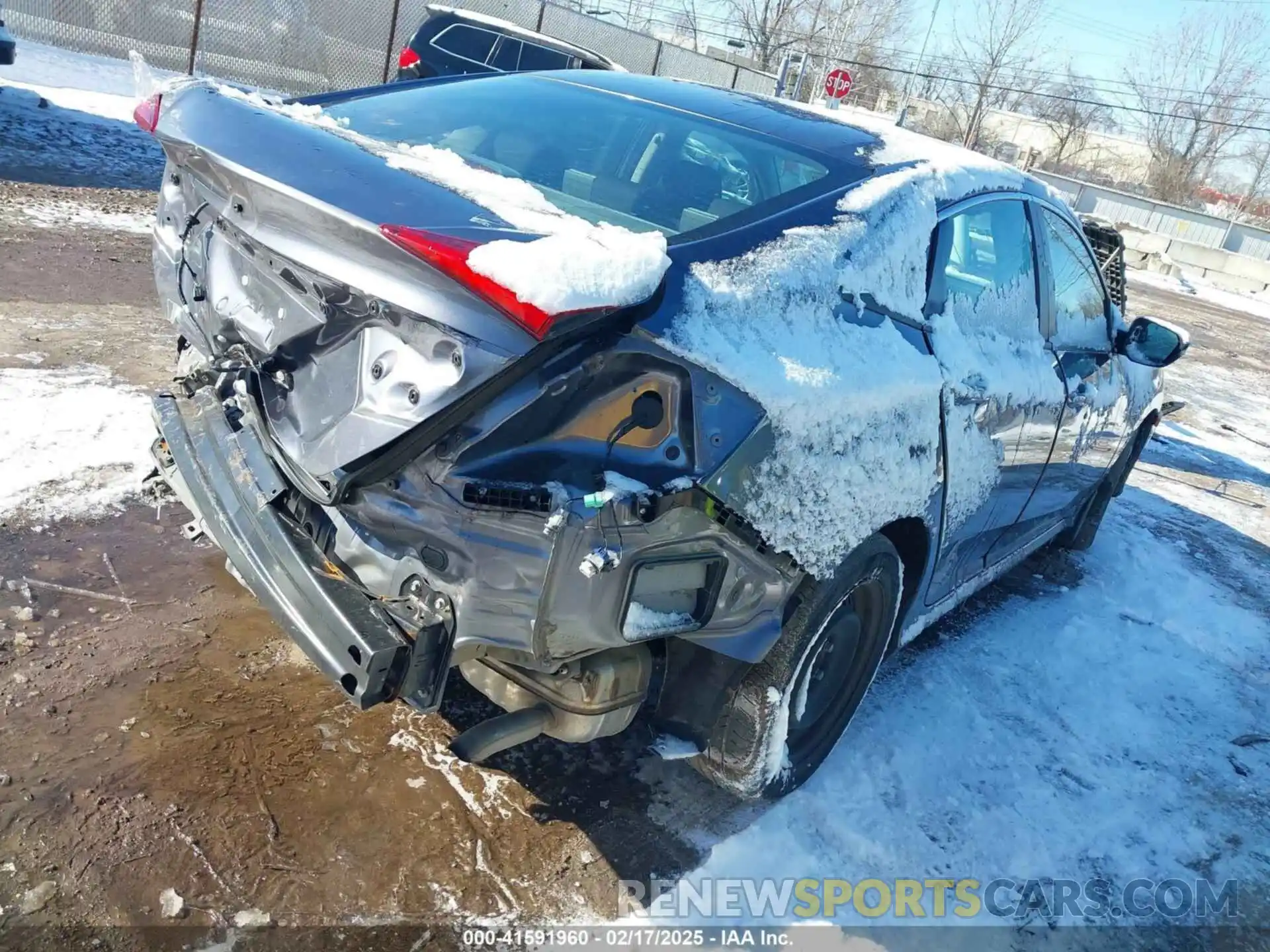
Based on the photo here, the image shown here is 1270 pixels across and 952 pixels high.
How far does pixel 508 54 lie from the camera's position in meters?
13.5

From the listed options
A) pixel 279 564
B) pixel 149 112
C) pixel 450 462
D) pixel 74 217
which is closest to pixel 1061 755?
Result: pixel 450 462

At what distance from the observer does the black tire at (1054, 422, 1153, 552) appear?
5699 mm

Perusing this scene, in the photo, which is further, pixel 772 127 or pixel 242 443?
pixel 772 127

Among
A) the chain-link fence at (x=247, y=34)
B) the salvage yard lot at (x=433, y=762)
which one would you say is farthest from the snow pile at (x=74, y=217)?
the chain-link fence at (x=247, y=34)

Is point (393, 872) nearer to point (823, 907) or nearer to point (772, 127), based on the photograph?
point (823, 907)

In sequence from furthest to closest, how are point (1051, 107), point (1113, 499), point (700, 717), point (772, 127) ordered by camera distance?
point (1051, 107) → point (1113, 499) → point (772, 127) → point (700, 717)

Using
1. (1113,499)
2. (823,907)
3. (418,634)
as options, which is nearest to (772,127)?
(418,634)

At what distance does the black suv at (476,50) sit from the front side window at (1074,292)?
9.68 metres

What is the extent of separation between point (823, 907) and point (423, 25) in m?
12.9

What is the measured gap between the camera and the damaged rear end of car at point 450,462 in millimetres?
2035

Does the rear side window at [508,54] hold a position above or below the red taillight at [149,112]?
above

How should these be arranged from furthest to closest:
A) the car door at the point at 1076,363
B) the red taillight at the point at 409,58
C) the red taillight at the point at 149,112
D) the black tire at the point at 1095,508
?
1. the red taillight at the point at 409,58
2. the black tire at the point at 1095,508
3. the car door at the point at 1076,363
4. the red taillight at the point at 149,112

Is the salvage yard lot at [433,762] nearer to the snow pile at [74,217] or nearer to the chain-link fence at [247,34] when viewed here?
the snow pile at [74,217]

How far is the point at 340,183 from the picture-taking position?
2.23 m
